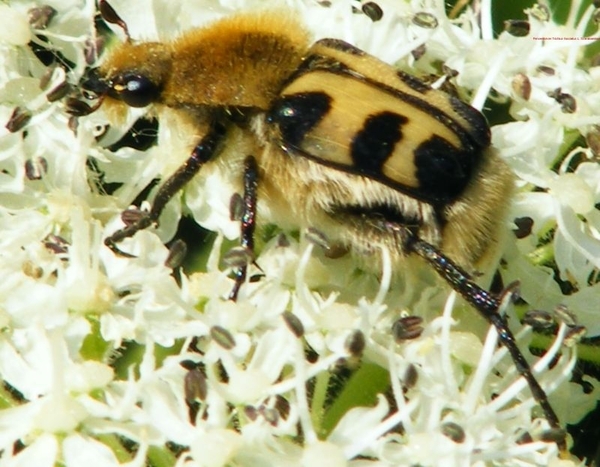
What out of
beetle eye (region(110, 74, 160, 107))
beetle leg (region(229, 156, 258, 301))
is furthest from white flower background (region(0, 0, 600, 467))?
beetle eye (region(110, 74, 160, 107))

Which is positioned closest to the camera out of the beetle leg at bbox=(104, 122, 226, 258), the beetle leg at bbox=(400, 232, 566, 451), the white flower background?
the white flower background

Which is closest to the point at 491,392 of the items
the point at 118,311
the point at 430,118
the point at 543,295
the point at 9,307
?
the point at 543,295

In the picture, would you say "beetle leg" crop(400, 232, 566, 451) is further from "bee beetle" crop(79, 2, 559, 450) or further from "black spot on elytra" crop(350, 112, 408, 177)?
"black spot on elytra" crop(350, 112, 408, 177)

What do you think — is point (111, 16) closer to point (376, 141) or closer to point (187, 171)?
point (187, 171)

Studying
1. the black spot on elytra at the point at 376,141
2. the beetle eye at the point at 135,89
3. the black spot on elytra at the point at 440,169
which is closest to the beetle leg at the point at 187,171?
the beetle eye at the point at 135,89

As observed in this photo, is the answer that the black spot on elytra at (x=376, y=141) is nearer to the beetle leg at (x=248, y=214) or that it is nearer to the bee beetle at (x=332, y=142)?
the bee beetle at (x=332, y=142)

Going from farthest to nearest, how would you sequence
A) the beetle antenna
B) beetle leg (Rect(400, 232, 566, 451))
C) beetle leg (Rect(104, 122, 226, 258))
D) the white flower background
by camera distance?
the beetle antenna < beetle leg (Rect(104, 122, 226, 258)) < beetle leg (Rect(400, 232, 566, 451)) < the white flower background

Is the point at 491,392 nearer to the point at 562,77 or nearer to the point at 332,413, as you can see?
the point at 332,413
